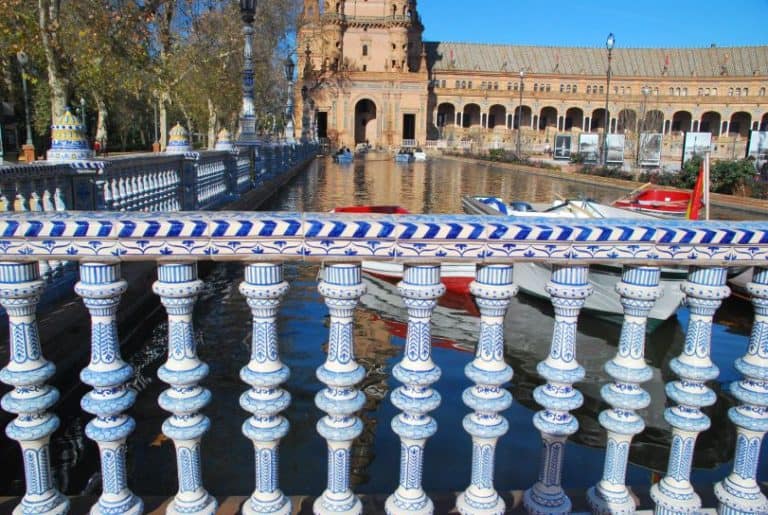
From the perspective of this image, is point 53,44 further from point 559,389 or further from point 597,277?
point 559,389

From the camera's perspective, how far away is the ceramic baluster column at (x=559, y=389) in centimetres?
208

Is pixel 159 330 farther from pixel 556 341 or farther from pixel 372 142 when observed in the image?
pixel 372 142

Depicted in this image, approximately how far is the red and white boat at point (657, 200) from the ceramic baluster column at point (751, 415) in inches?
526

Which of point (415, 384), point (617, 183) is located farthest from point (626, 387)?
point (617, 183)

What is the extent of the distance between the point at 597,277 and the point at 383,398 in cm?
351

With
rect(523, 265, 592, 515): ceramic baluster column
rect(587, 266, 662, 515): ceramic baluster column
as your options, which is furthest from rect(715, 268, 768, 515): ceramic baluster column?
rect(523, 265, 592, 515): ceramic baluster column

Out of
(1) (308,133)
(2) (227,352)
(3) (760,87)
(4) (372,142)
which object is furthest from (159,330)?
(3) (760,87)

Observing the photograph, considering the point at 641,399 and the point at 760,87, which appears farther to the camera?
the point at 760,87

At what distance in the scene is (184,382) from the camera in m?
2.06

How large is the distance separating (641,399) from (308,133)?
71.8 meters

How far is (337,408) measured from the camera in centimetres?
211

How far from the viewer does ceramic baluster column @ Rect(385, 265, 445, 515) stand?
2035mm

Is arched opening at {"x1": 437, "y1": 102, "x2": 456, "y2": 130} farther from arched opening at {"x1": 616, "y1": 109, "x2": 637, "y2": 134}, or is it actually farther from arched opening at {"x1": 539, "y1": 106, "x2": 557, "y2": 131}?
arched opening at {"x1": 616, "y1": 109, "x2": 637, "y2": 134}

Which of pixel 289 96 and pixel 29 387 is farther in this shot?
pixel 289 96
